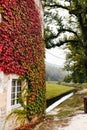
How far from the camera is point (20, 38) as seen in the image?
980 cm

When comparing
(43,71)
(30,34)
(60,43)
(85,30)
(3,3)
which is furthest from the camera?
(60,43)

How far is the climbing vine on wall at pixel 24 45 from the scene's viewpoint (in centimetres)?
849

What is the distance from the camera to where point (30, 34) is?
11.2m

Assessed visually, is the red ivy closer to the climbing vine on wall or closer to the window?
the climbing vine on wall

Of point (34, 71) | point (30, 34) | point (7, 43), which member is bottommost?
point (34, 71)

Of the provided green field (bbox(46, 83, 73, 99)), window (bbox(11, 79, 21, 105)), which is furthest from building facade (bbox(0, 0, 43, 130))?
green field (bbox(46, 83, 73, 99))

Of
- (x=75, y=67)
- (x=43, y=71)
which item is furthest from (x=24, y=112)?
(x=75, y=67)

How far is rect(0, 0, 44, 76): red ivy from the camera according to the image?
8.46 meters

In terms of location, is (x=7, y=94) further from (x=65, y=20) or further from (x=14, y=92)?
(x=65, y=20)

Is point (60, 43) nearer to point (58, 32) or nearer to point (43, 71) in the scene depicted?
point (58, 32)

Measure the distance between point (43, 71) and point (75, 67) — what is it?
23.6 metres

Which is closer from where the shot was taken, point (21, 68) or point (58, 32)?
point (21, 68)

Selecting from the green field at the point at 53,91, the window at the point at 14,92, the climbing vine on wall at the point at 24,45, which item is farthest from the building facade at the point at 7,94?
the green field at the point at 53,91

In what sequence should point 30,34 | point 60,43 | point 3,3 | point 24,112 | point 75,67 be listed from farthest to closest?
point 75,67 → point 60,43 → point 30,34 → point 24,112 → point 3,3
